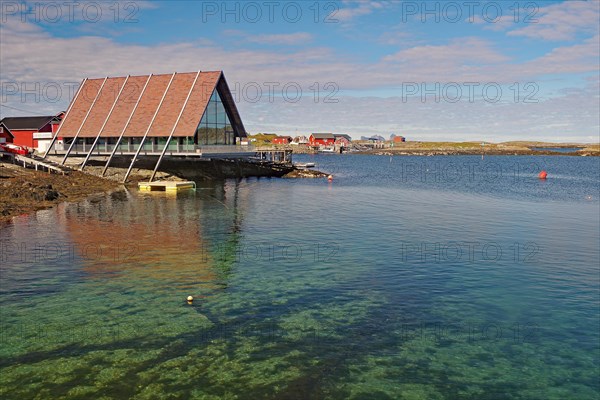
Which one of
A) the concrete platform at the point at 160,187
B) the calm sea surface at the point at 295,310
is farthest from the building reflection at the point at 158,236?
the concrete platform at the point at 160,187

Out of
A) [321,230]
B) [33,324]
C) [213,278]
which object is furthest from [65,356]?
[321,230]

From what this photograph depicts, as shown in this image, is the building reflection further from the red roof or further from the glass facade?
the glass facade

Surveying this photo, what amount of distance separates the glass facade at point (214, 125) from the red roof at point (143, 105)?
63.5 inches

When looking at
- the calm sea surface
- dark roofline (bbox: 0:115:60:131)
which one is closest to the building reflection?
the calm sea surface

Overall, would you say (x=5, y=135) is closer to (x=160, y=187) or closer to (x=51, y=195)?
(x=160, y=187)

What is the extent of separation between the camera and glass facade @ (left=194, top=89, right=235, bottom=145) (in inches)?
2279

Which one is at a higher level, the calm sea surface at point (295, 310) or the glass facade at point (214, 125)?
the glass facade at point (214, 125)

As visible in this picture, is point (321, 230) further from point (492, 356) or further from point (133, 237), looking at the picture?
point (492, 356)

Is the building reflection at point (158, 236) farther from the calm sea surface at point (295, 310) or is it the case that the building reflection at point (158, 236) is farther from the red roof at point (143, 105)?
the red roof at point (143, 105)

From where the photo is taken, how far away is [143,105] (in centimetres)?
5944

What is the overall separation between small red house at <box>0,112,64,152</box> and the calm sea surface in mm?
49963

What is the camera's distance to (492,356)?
13109mm

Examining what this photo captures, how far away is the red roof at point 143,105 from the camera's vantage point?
183ft

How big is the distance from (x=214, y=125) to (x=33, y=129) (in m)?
36.1
